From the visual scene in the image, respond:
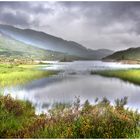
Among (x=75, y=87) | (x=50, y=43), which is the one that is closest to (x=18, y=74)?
(x=50, y=43)

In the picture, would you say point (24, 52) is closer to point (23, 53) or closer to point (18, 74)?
point (23, 53)

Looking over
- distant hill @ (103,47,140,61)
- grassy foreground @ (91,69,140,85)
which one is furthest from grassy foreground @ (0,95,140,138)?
distant hill @ (103,47,140,61)

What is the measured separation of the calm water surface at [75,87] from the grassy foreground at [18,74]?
91 mm

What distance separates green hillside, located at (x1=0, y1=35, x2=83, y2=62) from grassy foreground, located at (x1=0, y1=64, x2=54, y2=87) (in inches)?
5.8

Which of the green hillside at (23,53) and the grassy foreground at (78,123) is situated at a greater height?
the green hillside at (23,53)

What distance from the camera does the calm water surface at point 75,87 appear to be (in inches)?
195

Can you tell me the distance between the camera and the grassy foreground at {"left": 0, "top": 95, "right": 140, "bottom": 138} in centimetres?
473

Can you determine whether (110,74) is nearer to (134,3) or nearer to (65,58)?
(65,58)

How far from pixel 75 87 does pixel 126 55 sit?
3.33 ft

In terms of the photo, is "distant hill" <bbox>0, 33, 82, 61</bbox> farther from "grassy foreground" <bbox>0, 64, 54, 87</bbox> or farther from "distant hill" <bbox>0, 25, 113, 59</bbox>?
"grassy foreground" <bbox>0, 64, 54, 87</bbox>

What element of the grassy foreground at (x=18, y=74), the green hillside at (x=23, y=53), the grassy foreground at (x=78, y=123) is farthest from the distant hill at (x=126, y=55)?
the grassy foreground at (x=18, y=74)

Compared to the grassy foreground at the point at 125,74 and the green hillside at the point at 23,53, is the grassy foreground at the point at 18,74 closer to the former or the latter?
the green hillside at the point at 23,53

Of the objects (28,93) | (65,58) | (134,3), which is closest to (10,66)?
(28,93)

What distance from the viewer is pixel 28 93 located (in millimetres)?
5102
